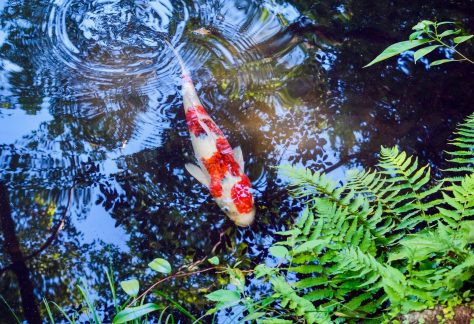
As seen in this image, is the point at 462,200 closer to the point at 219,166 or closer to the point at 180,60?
the point at 219,166

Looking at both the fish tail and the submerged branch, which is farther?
the fish tail

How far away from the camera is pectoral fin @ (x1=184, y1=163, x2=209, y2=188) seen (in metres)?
4.26

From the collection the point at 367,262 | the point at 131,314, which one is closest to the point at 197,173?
the point at 131,314

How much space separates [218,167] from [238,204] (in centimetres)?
39

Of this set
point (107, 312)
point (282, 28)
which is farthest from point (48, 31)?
point (107, 312)

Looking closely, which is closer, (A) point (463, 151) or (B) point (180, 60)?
(A) point (463, 151)

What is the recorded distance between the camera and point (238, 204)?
157 inches

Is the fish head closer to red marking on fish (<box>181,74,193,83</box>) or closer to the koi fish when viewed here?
the koi fish

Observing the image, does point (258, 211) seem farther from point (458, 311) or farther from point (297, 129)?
point (458, 311)

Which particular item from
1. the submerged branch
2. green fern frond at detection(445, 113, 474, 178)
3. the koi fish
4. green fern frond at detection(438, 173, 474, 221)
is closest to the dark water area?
the submerged branch

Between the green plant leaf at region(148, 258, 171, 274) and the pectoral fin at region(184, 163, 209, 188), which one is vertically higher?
the pectoral fin at region(184, 163, 209, 188)

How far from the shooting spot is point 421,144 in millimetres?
4539

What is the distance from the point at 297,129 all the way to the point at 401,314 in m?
2.45

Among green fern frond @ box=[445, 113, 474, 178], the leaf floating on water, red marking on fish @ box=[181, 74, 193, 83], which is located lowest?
green fern frond @ box=[445, 113, 474, 178]
